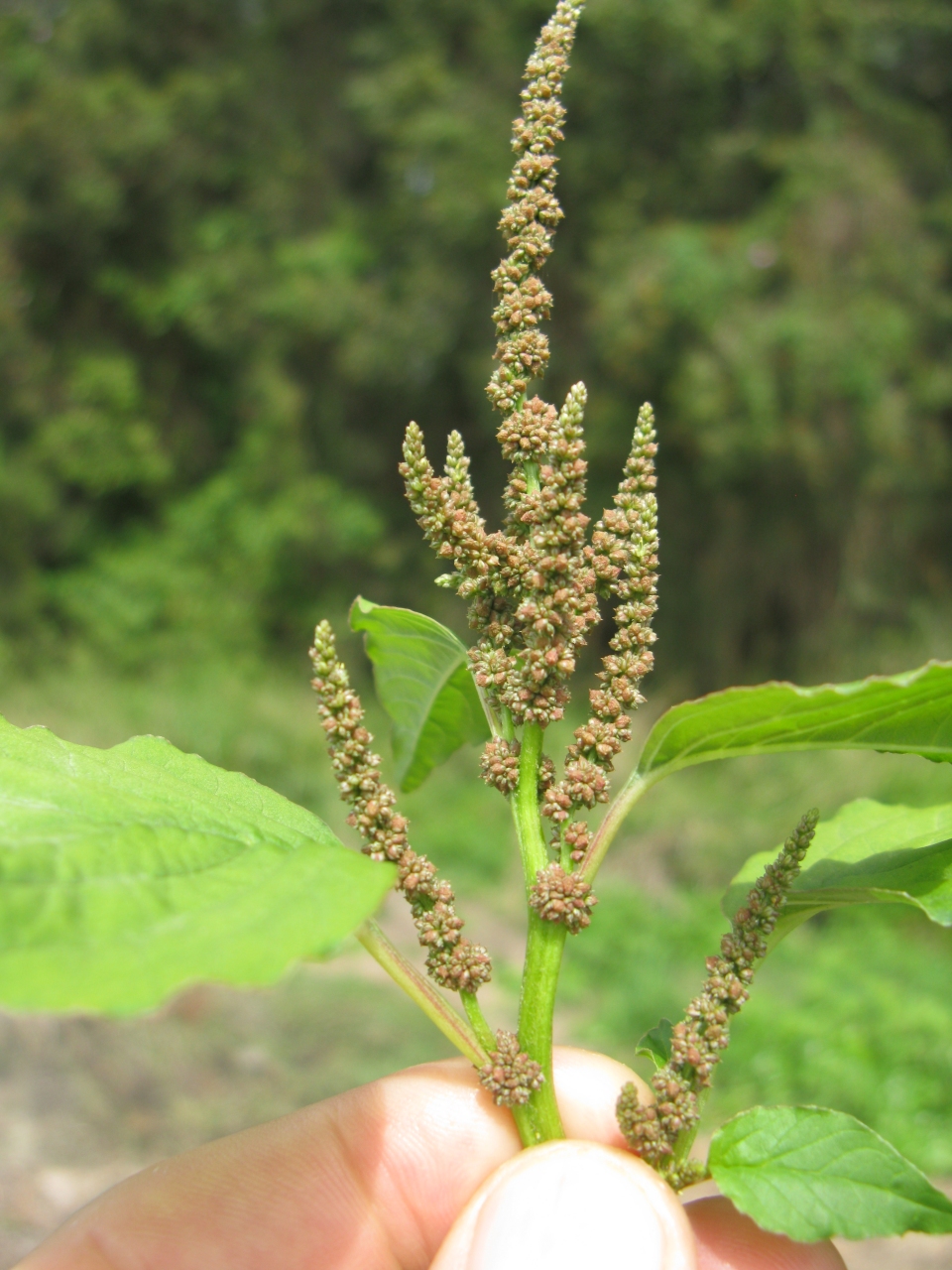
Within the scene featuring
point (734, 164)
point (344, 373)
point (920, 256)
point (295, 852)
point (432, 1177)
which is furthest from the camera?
point (344, 373)

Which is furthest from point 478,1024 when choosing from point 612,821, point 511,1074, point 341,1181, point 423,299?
point 423,299

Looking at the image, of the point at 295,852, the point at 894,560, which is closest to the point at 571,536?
the point at 295,852

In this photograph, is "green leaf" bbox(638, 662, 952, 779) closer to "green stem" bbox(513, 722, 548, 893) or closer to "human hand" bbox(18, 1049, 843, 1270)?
"green stem" bbox(513, 722, 548, 893)

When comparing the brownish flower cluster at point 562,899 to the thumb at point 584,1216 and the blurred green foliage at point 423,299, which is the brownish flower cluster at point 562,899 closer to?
the thumb at point 584,1216

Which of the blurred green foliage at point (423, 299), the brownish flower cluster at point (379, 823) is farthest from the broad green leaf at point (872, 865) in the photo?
the blurred green foliage at point (423, 299)

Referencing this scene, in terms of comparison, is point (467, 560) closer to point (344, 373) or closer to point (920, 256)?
point (920, 256)

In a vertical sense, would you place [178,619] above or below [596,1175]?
above
